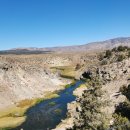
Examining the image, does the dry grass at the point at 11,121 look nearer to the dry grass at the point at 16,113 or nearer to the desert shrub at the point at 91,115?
the dry grass at the point at 16,113

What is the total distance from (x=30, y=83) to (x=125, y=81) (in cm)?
4419

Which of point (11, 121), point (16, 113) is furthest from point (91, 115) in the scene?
point (16, 113)

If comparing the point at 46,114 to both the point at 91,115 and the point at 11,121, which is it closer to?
the point at 11,121

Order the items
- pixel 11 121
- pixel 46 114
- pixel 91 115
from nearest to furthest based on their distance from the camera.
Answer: pixel 91 115 → pixel 11 121 → pixel 46 114

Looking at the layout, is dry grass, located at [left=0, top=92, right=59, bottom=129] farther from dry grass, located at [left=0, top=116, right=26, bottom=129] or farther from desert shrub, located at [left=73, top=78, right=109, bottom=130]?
desert shrub, located at [left=73, top=78, right=109, bottom=130]

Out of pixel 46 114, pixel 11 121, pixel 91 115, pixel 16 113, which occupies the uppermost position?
pixel 91 115

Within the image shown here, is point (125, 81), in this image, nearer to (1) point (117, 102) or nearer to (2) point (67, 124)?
(1) point (117, 102)

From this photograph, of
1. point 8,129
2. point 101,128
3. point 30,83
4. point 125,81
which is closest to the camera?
point 101,128

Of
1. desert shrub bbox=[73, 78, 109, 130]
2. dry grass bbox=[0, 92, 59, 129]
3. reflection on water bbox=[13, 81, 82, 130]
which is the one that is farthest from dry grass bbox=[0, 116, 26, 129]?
desert shrub bbox=[73, 78, 109, 130]

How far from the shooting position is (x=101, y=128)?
55688 mm

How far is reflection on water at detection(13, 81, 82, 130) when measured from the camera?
8150 centimetres

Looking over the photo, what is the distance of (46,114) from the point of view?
A: 303 feet

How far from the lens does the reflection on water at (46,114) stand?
81500 mm

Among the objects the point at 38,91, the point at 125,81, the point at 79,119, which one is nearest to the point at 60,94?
the point at 38,91
